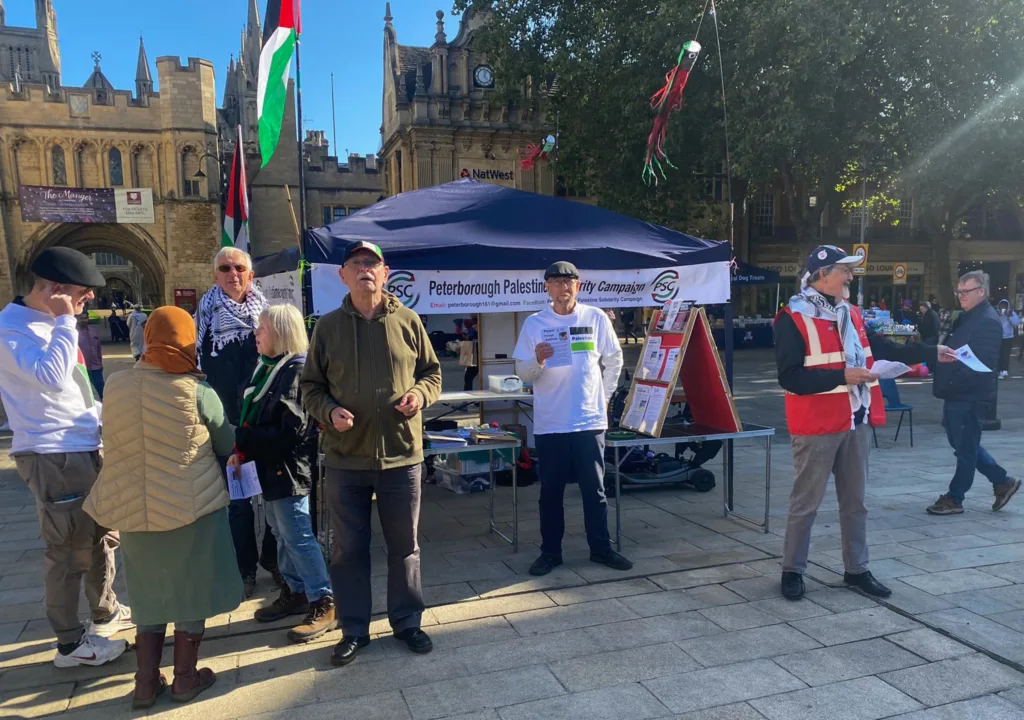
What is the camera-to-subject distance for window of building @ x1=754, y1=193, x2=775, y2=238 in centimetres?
3212

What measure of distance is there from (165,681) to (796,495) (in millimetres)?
3290

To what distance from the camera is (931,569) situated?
4.30 meters

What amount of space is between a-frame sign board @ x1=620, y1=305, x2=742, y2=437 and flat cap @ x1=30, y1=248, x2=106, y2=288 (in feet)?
12.0

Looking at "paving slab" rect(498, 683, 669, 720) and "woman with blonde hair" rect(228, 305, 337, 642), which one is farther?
"woman with blonde hair" rect(228, 305, 337, 642)

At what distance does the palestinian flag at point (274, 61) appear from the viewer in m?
5.05

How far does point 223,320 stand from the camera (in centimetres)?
407

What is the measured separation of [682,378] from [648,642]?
9.12ft

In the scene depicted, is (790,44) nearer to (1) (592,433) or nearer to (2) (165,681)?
(1) (592,433)

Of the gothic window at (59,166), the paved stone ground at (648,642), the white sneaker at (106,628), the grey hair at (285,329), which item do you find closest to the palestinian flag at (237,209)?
the paved stone ground at (648,642)

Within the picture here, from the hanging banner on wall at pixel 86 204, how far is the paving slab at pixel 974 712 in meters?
34.9

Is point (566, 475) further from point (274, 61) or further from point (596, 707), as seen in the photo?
point (274, 61)

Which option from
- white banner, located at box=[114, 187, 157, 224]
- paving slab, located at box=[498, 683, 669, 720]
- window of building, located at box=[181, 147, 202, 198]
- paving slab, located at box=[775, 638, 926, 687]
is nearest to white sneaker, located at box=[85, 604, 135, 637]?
paving slab, located at box=[498, 683, 669, 720]

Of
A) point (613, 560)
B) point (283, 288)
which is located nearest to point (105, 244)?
point (283, 288)

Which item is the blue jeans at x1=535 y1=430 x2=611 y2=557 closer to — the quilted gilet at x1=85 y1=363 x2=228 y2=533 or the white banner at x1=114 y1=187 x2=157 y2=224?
the quilted gilet at x1=85 y1=363 x2=228 y2=533
